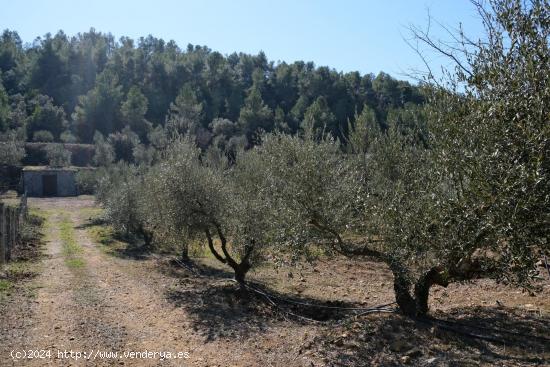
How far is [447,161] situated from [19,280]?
13.9 metres

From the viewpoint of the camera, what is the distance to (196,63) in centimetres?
12462

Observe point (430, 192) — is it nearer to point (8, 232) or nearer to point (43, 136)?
point (8, 232)

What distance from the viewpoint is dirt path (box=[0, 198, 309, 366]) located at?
9073 millimetres

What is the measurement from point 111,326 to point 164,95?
349 feet

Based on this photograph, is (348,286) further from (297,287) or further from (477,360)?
(477,360)

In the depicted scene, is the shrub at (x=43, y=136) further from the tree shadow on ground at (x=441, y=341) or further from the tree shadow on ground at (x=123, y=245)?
the tree shadow on ground at (x=441, y=341)

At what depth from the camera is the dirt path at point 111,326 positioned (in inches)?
357

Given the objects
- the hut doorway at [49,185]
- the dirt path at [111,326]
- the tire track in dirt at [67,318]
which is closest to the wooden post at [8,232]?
the tire track in dirt at [67,318]

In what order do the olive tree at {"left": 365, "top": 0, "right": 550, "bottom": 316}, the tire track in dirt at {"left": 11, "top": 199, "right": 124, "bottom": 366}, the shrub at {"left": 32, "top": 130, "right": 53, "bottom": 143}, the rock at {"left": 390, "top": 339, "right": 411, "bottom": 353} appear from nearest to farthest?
the olive tree at {"left": 365, "top": 0, "right": 550, "bottom": 316}, the rock at {"left": 390, "top": 339, "right": 411, "bottom": 353}, the tire track in dirt at {"left": 11, "top": 199, "right": 124, "bottom": 366}, the shrub at {"left": 32, "top": 130, "right": 53, "bottom": 143}

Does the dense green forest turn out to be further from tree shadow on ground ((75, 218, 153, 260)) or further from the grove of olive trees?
the grove of olive trees

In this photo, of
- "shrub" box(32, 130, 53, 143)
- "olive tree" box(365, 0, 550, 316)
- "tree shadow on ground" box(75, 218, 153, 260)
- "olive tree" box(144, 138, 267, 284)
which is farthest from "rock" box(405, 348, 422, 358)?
"shrub" box(32, 130, 53, 143)

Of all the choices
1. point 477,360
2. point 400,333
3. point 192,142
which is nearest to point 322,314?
point 400,333

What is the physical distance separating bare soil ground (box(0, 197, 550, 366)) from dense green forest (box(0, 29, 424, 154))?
188 ft

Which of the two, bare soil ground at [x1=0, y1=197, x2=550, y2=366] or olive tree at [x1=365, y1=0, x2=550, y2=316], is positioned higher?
olive tree at [x1=365, y1=0, x2=550, y2=316]
